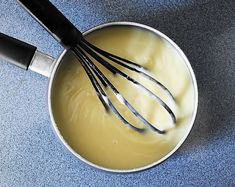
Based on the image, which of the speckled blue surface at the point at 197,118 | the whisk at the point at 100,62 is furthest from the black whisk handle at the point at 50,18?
the speckled blue surface at the point at 197,118

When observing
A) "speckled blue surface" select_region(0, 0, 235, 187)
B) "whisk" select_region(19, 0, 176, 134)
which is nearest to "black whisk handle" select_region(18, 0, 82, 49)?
"whisk" select_region(19, 0, 176, 134)

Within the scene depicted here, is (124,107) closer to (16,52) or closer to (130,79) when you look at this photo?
(130,79)

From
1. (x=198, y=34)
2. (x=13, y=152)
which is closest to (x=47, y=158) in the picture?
(x=13, y=152)

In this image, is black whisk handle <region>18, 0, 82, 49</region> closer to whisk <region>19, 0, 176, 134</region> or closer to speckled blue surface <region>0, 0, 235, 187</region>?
whisk <region>19, 0, 176, 134</region>

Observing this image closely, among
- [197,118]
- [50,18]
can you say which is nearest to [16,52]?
[50,18]

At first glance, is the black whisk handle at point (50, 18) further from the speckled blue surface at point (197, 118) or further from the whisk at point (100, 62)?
the speckled blue surface at point (197, 118)

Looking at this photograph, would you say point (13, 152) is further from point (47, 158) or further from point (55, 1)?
point (55, 1)
